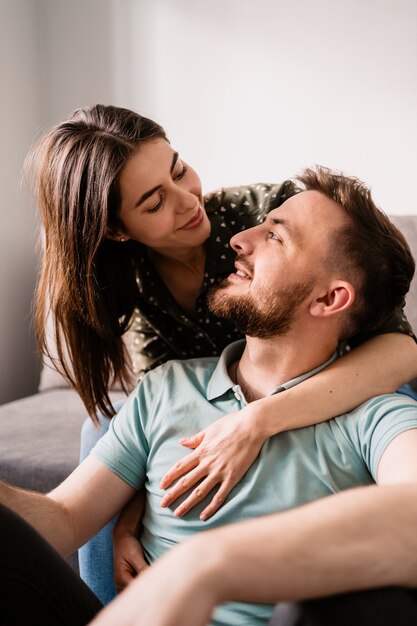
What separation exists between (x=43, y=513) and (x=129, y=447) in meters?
0.20

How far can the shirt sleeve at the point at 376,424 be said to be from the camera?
3.53ft

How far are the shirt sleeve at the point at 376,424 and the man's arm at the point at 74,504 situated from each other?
422mm

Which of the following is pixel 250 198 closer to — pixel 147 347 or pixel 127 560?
pixel 147 347

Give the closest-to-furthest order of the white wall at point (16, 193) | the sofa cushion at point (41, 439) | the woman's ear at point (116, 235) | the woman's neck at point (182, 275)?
1. the woman's ear at point (116, 235)
2. the woman's neck at point (182, 275)
3. the sofa cushion at point (41, 439)
4. the white wall at point (16, 193)

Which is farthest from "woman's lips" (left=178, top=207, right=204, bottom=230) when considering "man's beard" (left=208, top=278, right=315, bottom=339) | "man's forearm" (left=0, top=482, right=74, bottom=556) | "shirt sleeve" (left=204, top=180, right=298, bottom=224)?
"man's forearm" (left=0, top=482, right=74, bottom=556)

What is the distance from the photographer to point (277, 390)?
4.15 ft

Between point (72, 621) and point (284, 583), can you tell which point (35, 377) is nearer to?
point (72, 621)

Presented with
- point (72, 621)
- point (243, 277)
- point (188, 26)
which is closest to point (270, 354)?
point (243, 277)

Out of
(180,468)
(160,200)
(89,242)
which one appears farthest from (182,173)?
(180,468)

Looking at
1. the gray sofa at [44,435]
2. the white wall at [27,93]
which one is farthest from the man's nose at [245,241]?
the white wall at [27,93]

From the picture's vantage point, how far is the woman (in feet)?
3.96

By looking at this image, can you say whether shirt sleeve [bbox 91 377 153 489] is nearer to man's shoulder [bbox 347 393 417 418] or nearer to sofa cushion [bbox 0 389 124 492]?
man's shoulder [bbox 347 393 417 418]

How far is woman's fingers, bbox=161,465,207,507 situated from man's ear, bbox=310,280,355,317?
35cm

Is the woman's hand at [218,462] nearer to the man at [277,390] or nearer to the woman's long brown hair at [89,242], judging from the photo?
the man at [277,390]
